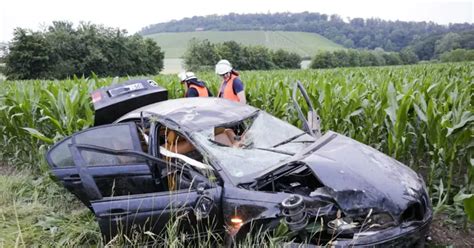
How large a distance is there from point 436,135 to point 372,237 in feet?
6.98

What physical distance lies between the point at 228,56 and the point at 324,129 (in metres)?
50.6

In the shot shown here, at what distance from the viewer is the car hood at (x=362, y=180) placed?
273 cm

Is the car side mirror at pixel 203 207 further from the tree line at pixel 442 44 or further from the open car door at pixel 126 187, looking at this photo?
the tree line at pixel 442 44

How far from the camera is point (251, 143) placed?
3689 millimetres

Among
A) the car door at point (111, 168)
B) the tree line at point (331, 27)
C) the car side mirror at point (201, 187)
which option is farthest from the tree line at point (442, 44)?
the car side mirror at point (201, 187)

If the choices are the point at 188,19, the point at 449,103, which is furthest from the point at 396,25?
the point at 449,103

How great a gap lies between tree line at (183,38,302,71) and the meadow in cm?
4676

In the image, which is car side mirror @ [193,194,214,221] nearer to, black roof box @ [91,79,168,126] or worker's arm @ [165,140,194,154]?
worker's arm @ [165,140,194,154]

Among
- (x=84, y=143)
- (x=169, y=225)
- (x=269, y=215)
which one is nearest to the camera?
(x=269, y=215)

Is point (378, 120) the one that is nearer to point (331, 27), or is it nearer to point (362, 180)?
point (362, 180)

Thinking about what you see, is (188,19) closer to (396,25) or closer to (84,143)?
(396,25)

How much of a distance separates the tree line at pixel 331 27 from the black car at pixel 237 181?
106673 mm

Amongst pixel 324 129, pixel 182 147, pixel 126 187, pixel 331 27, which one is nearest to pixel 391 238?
pixel 182 147

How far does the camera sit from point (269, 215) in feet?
9.16
